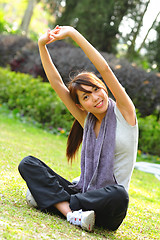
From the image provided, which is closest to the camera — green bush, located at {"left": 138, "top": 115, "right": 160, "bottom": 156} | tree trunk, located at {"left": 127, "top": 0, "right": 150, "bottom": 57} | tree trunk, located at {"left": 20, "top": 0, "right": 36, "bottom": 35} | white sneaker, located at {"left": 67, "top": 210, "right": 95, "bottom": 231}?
white sneaker, located at {"left": 67, "top": 210, "right": 95, "bottom": 231}

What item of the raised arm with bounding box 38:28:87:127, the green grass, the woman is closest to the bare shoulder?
the woman

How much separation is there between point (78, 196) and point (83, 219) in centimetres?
18

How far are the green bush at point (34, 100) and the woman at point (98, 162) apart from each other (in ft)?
13.7

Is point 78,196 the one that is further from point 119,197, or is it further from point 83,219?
point 119,197

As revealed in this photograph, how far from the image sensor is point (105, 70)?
256 centimetres

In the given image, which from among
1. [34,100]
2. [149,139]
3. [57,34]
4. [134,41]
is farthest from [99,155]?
[134,41]

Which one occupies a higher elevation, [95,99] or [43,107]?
[95,99]

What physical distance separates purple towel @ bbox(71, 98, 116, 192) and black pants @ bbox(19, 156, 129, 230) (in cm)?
12

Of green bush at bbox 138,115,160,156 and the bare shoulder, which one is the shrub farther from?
the bare shoulder

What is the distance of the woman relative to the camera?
8.22 ft

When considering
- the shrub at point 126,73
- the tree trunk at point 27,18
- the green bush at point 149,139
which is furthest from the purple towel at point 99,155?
the tree trunk at point 27,18

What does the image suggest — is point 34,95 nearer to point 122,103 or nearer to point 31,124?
point 31,124

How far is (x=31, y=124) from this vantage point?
290 inches

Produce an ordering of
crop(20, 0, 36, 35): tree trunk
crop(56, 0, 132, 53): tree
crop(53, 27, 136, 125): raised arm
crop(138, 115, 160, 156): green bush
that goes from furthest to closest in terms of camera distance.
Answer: crop(20, 0, 36, 35): tree trunk → crop(56, 0, 132, 53): tree → crop(138, 115, 160, 156): green bush → crop(53, 27, 136, 125): raised arm
